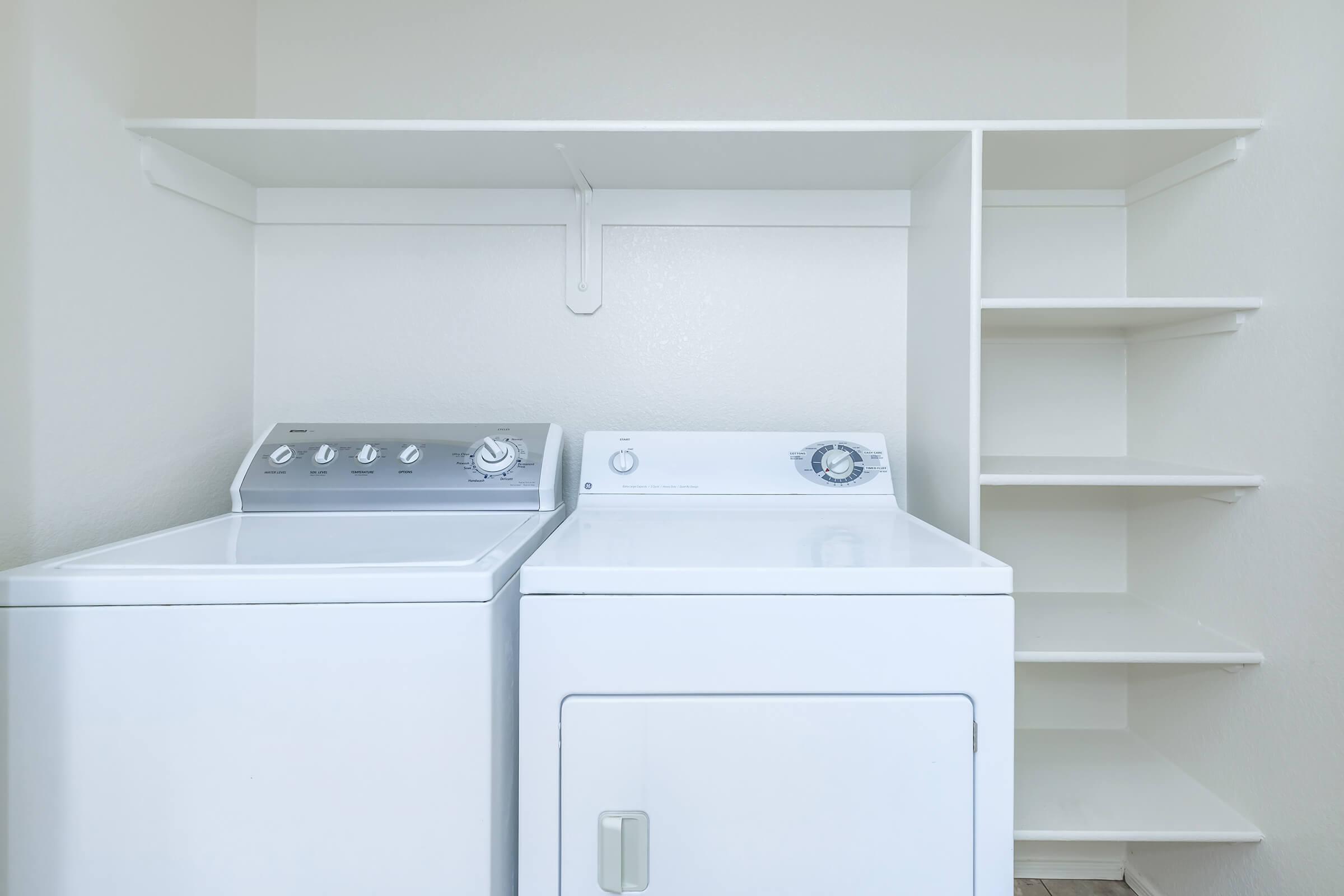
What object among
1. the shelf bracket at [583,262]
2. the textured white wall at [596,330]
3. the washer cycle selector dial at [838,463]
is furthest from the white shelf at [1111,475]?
the shelf bracket at [583,262]

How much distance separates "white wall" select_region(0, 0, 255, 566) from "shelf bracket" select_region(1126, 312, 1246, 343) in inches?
83.2

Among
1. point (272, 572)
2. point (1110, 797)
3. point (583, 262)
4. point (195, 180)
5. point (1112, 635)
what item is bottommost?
point (1110, 797)

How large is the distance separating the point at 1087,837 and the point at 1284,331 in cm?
99

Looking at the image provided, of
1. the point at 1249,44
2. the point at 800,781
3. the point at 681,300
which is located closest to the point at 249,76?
the point at 681,300

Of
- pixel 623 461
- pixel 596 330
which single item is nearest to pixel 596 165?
pixel 596 330

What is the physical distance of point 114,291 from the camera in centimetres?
143

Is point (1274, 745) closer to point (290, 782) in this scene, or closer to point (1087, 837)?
point (1087, 837)

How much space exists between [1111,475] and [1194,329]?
1.41 ft

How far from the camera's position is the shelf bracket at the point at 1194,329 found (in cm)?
154

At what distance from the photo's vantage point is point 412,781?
99 centimetres

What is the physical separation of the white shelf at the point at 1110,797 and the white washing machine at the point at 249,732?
1081 mm

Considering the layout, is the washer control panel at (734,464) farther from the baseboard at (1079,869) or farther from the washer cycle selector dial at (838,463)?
Answer: the baseboard at (1079,869)

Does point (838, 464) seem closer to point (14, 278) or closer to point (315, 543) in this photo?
point (315, 543)

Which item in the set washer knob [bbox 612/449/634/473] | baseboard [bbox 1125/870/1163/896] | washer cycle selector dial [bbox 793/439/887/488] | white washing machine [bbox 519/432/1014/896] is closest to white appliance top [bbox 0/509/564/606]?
white washing machine [bbox 519/432/1014/896]
